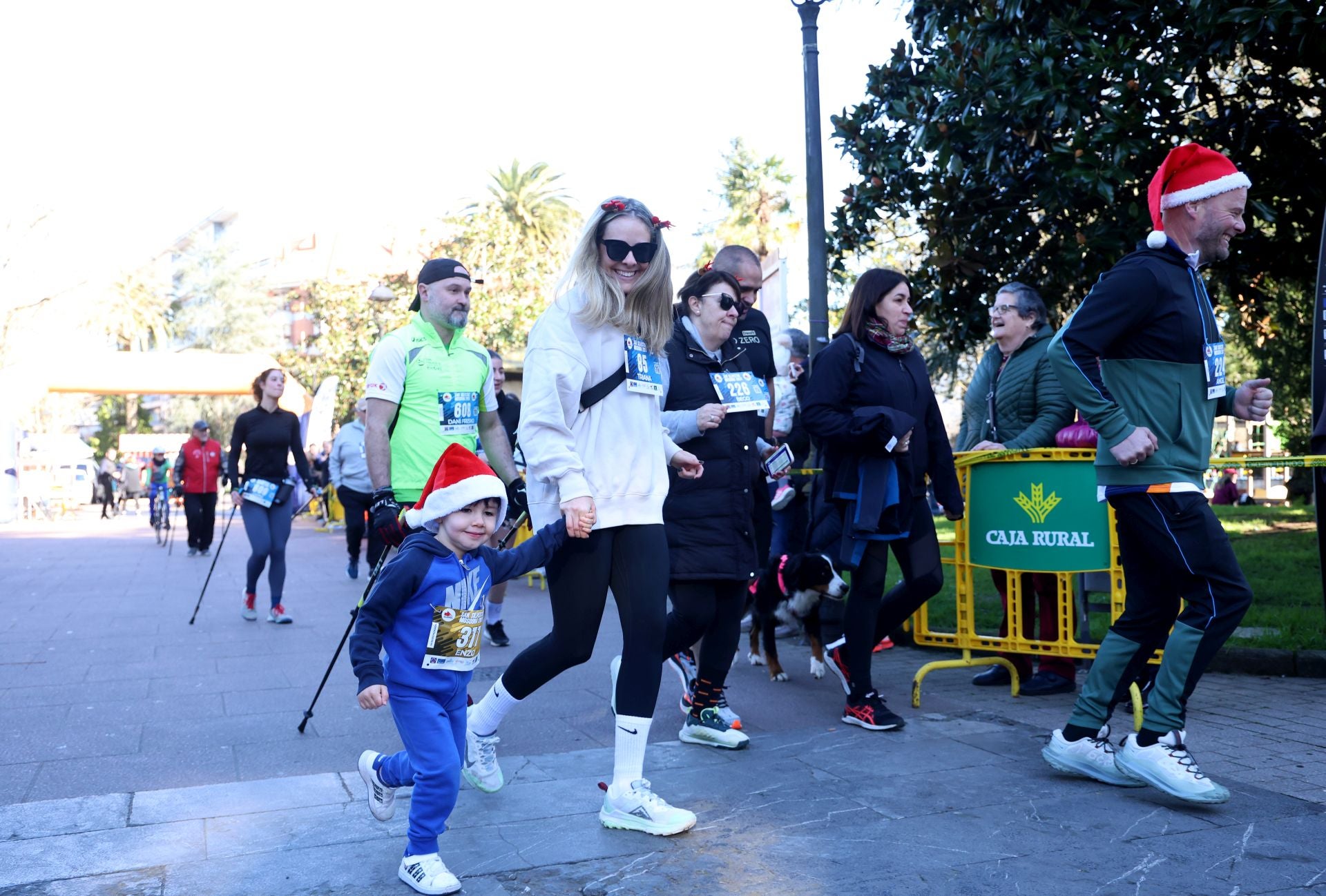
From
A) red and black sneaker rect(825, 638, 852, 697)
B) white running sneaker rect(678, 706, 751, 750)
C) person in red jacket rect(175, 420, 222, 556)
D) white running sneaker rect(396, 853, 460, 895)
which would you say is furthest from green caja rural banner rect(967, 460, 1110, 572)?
person in red jacket rect(175, 420, 222, 556)

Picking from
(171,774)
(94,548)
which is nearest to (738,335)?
(171,774)

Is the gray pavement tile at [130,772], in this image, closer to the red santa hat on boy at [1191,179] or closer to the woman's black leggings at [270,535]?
the red santa hat on boy at [1191,179]

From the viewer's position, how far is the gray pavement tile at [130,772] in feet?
15.3

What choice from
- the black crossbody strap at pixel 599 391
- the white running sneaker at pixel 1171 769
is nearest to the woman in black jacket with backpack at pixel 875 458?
the white running sneaker at pixel 1171 769

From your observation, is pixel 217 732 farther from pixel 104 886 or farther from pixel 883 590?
pixel 883 590

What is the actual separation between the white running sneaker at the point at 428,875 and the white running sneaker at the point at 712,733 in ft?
5.93

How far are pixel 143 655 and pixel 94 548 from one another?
14.1 m

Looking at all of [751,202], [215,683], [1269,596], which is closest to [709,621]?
[215,683]

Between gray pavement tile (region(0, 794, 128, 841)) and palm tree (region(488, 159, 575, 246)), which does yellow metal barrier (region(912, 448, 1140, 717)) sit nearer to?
gray pavement tile (region(0, 794, 128, 841))

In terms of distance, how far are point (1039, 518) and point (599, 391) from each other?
2.74 meters

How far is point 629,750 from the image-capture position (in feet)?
13.3

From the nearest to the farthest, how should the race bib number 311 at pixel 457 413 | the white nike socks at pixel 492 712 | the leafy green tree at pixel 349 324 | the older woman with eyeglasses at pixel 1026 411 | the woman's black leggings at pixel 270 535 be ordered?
the white nike socks at pixel 492 712
the race bib number 311 at pixel 457 413
the older woman with eyeglasses at pixel 1026 411
the woman's black leggings at pixel 270 535
the leafy green tree at pixel 349 324

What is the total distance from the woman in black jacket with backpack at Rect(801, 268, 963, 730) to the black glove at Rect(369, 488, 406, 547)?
1.89 meters

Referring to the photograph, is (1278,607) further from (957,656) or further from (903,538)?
(903,538)
